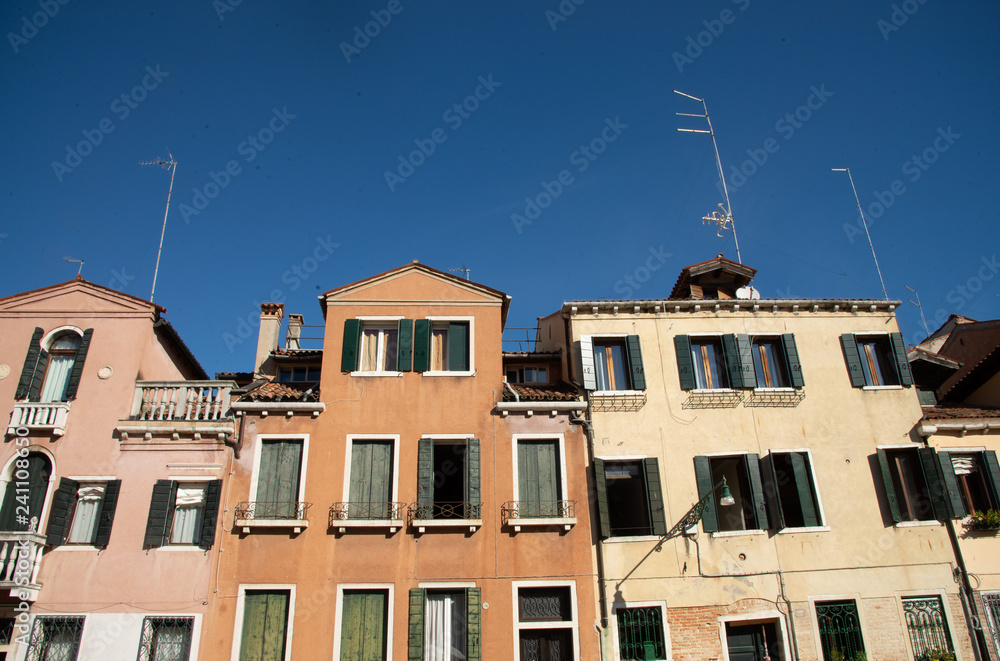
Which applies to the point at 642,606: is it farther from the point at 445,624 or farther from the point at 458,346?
the point at 458,346

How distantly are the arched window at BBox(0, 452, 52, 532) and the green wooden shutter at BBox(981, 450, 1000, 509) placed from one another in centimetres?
2436

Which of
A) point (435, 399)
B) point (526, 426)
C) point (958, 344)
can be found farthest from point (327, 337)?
point (958, 344)

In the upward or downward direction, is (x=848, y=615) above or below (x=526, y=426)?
below

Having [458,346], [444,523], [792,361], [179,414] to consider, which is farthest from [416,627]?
[792,361]

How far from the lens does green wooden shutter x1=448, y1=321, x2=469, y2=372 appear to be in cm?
1944

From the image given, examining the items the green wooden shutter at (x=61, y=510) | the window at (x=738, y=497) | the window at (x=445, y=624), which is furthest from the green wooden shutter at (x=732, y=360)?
the green wooden shutter at (x=61, y=510)

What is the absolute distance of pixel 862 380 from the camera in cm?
1964

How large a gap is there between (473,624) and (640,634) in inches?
159

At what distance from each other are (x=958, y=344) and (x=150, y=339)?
30908mm

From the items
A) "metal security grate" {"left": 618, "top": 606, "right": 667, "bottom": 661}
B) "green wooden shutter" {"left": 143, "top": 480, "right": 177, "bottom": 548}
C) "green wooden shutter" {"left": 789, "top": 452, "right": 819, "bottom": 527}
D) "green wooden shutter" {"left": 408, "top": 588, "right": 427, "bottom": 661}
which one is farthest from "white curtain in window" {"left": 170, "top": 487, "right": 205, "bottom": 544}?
"green wooden shutter" {"left": 789, "top": 452, "right": 819, "bottom": 527}

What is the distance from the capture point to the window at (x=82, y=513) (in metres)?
16.6

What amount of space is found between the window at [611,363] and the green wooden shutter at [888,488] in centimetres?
652

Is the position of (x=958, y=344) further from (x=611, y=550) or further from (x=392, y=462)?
(x=392, y=462)

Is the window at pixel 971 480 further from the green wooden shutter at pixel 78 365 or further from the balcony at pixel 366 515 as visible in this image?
the green wooden shutter at pixel 78 365
